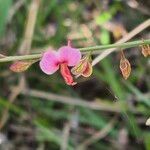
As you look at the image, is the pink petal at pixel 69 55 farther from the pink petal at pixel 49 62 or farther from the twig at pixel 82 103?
the twig at pixel 82 103

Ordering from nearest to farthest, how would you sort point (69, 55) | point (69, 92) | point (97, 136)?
1. point (69, 55)
2. point (97, 136)
3. point (69, 92)

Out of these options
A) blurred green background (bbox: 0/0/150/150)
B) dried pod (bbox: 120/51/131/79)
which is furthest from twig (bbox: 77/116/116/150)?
dried pod (bbox: 120/51/131/79)

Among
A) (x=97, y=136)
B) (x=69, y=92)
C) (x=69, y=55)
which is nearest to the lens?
(x=69, y=55)

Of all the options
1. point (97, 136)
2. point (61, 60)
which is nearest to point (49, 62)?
point (61, 60)

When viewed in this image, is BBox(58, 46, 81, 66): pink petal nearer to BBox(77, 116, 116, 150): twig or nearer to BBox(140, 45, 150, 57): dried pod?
BBox(140, 45, 150, 57): dried pod

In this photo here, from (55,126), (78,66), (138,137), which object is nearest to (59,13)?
(55,126)

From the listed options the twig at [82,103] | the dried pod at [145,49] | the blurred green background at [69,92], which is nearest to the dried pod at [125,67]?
the dried pod at [145,49]

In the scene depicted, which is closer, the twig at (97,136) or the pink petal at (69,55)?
the pink petal at (69,55)

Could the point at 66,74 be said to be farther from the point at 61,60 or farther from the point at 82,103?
the point at 82,103
